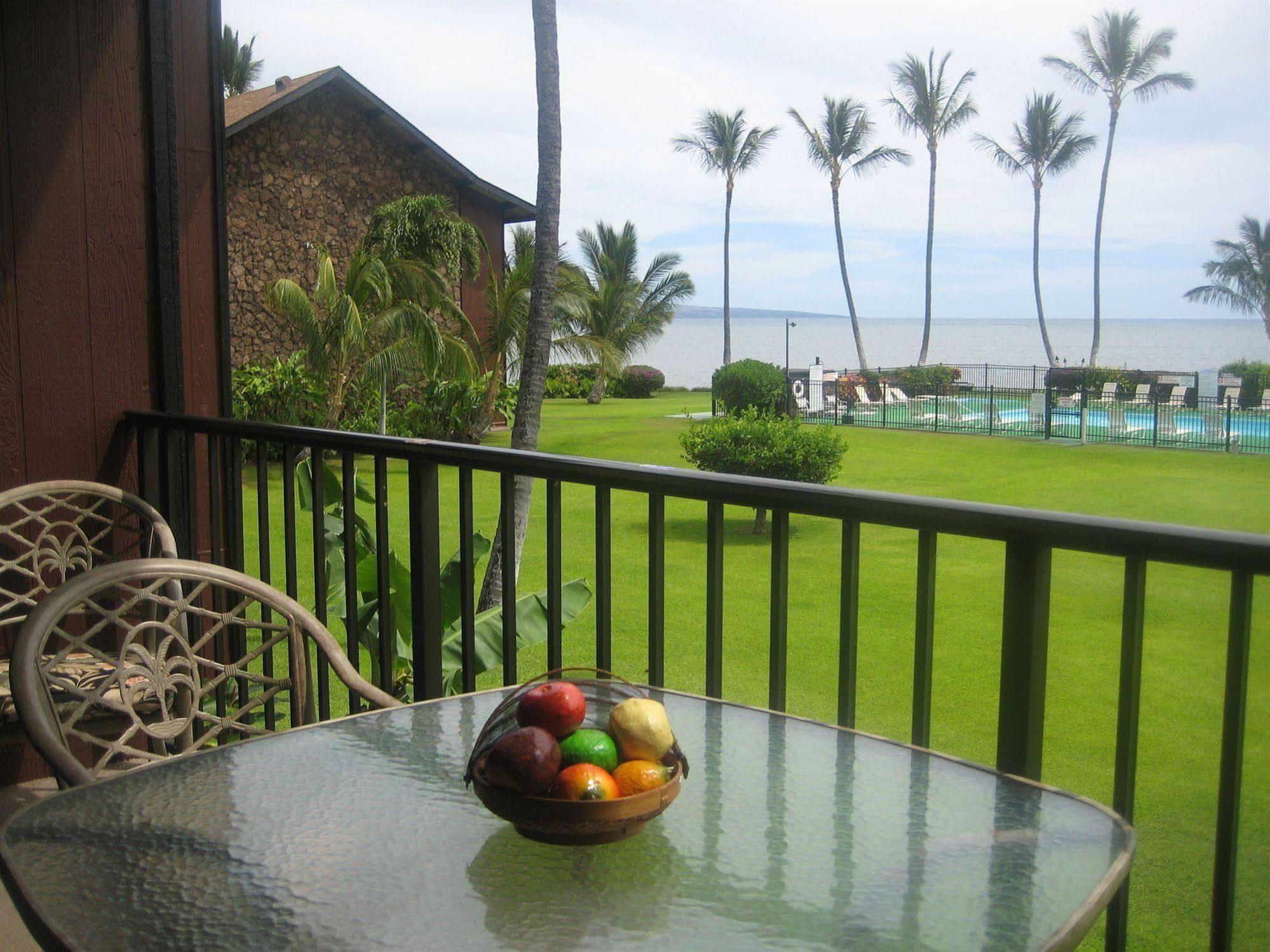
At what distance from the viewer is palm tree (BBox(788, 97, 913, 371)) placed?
36.9 metres

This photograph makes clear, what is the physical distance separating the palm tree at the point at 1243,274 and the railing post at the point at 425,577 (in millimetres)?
42362

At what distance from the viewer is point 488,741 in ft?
3.55

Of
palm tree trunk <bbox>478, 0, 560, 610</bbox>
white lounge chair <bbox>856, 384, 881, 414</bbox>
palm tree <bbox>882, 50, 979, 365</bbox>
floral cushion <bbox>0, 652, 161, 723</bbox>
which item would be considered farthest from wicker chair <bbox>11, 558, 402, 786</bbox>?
palm tree <bbox>882, 50, 979, 365</bbox>

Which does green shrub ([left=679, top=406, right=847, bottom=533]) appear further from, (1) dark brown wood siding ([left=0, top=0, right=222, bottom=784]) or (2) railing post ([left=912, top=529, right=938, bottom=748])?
(2) railing post ([left=912, top=529, right=938, bottom=748])

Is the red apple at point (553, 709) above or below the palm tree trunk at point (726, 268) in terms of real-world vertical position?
below

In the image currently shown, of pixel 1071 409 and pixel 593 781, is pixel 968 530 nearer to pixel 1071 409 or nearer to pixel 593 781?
pixel 593 781

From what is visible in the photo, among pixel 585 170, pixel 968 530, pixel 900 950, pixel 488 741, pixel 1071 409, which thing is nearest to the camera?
pixel 900 950

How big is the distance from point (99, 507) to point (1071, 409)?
24.0 m

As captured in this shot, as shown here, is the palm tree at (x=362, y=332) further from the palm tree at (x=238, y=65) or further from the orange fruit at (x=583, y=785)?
the palm tree at (x=238, y=65)

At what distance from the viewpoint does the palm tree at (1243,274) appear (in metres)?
38.3

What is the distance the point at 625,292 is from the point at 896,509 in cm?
2984

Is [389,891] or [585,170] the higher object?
[585,170]

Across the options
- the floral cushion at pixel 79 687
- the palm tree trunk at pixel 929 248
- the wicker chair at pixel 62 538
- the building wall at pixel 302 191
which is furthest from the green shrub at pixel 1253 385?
the floral cushion at pixel 79 687

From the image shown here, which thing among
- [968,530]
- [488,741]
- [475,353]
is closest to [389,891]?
[488,741]
